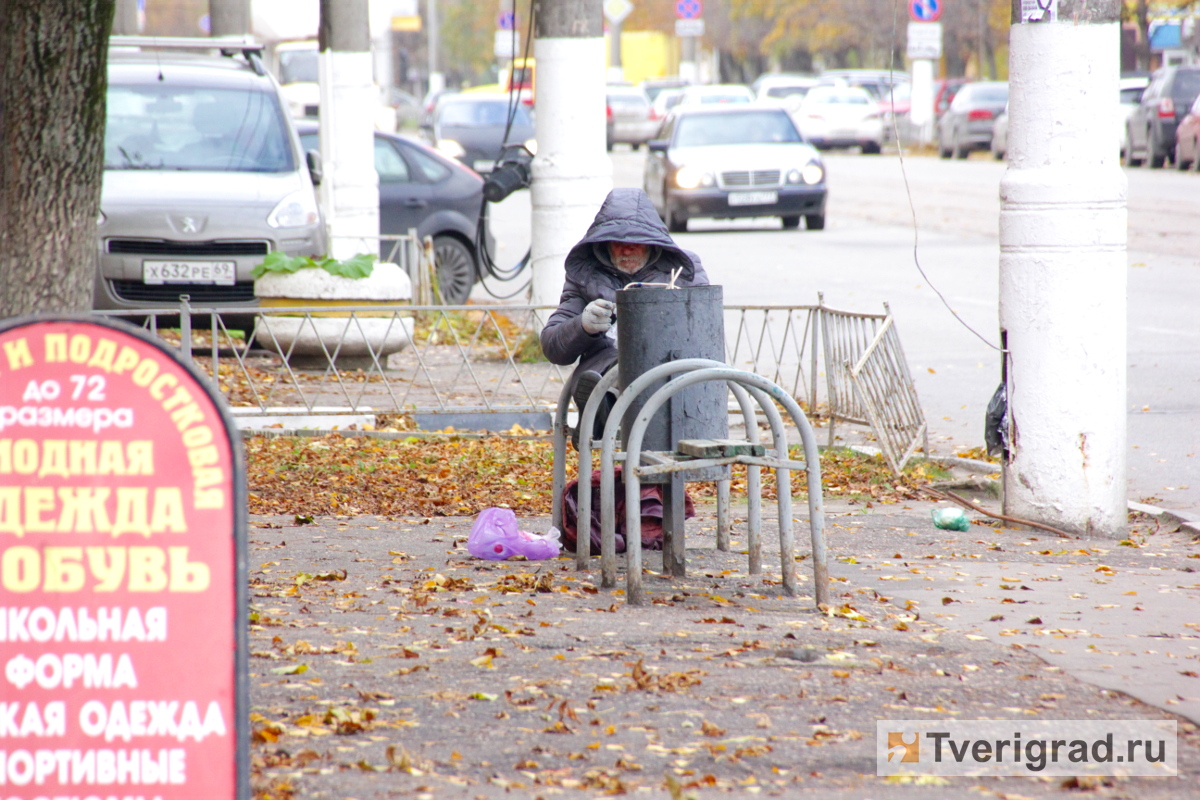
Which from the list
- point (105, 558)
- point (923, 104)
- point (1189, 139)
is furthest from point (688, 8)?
point (105, 558)

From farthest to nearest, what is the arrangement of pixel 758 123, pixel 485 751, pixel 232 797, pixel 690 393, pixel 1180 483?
pixel 758 123, pixel 1180 483, pixel 690 393, pixel 485 751, pixel 232 797

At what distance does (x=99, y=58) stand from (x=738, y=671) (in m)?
2.75

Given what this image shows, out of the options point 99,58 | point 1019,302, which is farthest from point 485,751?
point 1019,302

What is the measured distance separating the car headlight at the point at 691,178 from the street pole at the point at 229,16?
6.06 m

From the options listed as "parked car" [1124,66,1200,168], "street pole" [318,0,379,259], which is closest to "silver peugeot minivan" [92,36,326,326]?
"street pole" [318,0,379,259]

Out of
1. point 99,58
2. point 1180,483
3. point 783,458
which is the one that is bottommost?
point 1180,483

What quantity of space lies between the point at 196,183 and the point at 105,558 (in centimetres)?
877

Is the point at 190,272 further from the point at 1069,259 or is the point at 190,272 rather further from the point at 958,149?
the point at 958,149

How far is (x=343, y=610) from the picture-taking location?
527 cm

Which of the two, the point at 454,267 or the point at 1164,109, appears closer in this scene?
the point at 454,267

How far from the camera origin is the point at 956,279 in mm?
16391

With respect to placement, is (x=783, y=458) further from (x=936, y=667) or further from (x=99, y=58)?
(x=99, y=58)

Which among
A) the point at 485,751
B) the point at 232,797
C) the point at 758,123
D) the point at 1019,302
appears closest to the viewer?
the point at 232,797

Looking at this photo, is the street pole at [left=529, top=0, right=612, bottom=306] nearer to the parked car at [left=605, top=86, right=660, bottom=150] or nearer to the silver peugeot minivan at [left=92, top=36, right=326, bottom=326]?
the silver peugeot minivan at [left=92, top=36, right=326, bottom=326]
